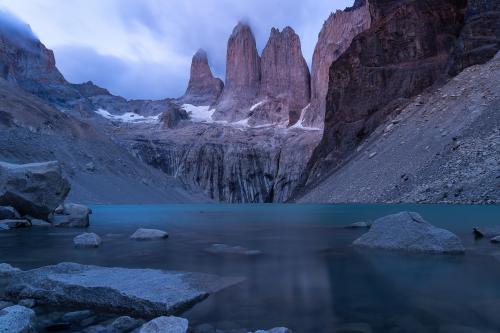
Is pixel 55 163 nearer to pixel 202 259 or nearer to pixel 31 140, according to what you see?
pixel 202 259

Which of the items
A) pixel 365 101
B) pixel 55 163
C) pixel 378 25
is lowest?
pixel 55 163

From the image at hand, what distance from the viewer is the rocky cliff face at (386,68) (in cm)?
7481

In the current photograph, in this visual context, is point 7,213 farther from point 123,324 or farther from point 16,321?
point 16,321

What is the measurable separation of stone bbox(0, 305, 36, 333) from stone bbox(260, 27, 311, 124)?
149575mm

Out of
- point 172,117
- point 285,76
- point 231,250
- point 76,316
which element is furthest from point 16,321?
point 285,76

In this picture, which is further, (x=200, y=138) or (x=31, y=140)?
(x=200, y=138)

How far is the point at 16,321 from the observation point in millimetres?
4914

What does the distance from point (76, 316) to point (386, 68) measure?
83547mm

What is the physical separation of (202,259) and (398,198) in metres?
35.2

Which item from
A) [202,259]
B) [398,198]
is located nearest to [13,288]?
[202,259]

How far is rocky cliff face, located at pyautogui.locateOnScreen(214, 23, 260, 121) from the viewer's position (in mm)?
175000

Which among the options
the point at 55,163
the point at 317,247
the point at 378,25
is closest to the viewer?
the point at 317,247

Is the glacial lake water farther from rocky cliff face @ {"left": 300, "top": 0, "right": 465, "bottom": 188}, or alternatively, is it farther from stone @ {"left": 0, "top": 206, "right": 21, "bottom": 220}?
rocky cliff face @ {"left": 300, "top": 0, "right": 465, "bottom": 188}

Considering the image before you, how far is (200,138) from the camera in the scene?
485 feet
